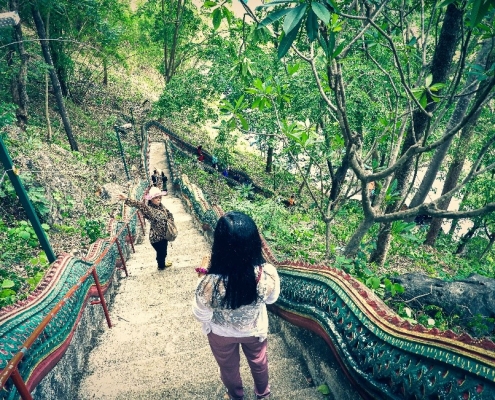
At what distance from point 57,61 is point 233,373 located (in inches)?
709

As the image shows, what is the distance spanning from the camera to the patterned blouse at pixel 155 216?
5078mm

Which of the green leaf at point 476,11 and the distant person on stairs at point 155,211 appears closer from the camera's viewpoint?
the green leaf at point 476,11

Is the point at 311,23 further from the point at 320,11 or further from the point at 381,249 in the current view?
the point at 381,249

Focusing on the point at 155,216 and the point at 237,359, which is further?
the point at 155,216

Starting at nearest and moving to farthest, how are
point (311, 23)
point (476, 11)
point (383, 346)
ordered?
1. point (476, 11)
2. point (311, 23)
3. point (383, 346)

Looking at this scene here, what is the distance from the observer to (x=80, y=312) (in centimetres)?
342

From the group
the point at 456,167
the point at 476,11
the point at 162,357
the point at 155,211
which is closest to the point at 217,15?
the point at 476,11

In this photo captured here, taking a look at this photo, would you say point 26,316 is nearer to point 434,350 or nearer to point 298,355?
point 298,355

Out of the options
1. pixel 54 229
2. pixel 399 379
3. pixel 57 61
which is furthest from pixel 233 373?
pixel 57 61

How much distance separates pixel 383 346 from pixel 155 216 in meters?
3.87

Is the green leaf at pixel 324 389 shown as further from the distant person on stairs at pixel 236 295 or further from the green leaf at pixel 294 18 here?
the green leaf at pixel 294 18

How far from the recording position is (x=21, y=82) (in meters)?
11.4

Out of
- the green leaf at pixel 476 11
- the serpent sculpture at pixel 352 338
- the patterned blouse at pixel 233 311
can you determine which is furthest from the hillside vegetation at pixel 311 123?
the patterned blouse at pixel 233 311

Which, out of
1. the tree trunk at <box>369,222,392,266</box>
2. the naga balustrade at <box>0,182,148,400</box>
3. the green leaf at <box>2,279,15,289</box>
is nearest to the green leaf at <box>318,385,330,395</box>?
the naga balustrade at <box>0,182,148,400</box>
